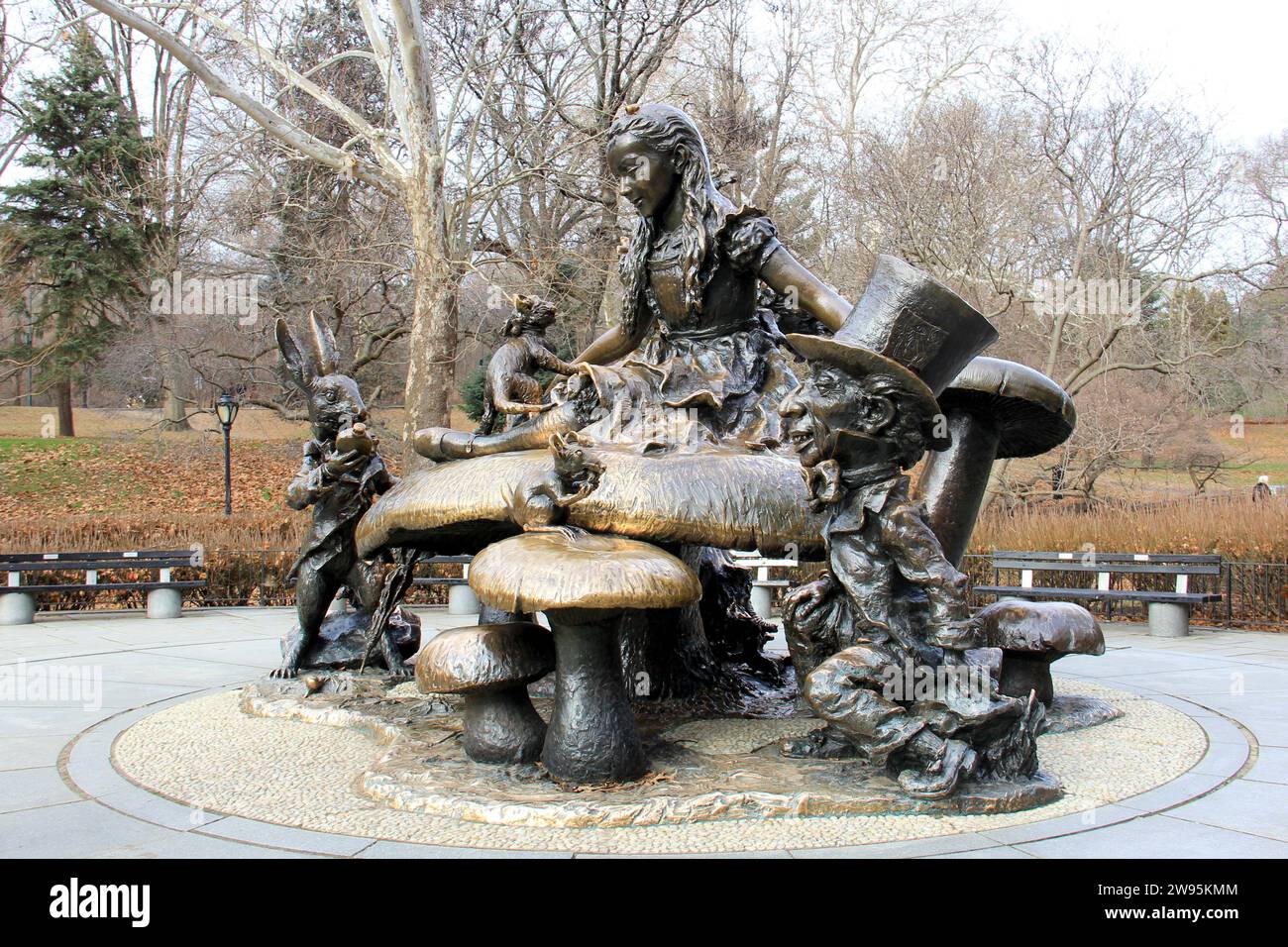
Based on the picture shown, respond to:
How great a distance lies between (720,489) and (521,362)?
1787 millimetres

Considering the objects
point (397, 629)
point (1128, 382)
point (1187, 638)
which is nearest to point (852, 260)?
point (1128, 382)

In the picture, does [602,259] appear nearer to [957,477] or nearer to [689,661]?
[689,661]

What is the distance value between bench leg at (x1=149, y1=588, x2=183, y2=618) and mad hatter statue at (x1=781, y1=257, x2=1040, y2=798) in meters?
9.50

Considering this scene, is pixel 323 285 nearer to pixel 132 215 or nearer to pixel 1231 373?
pixel 132 215

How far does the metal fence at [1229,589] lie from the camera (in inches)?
425

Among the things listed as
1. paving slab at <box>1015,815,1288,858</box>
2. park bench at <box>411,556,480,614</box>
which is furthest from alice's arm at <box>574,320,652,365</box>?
park bench at <box>411,556,480,614</box>

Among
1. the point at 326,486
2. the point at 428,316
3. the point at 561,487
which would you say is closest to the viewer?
the point at 561,487

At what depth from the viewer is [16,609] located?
10.6 metres

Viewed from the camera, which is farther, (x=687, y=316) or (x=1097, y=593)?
(x=1097, y=593)

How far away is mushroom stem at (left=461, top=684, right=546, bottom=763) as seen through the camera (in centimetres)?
413

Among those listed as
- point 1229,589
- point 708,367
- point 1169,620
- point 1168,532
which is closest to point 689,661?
point 708,367

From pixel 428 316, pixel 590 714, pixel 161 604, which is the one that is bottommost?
pixel 161 604

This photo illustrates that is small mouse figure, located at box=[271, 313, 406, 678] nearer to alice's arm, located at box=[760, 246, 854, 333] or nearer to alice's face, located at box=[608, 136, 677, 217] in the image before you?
Answer: alice's face, located at box=[608, 136, 677, 217]

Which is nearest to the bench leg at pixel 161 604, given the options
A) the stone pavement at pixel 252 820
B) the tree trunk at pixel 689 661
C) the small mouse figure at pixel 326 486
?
the stone pavement at pixel 252 820
